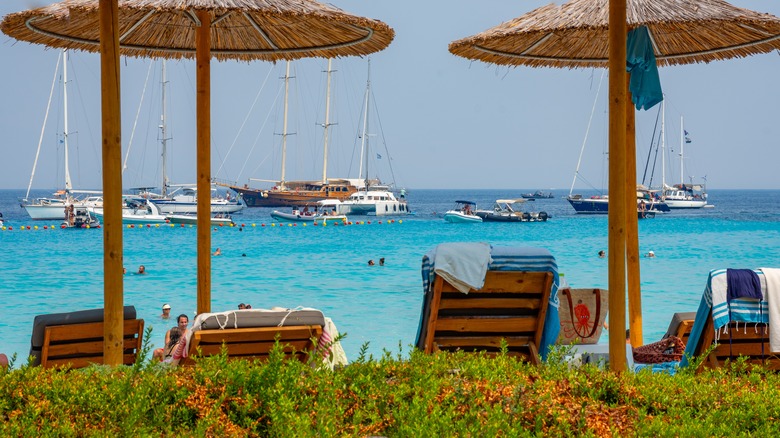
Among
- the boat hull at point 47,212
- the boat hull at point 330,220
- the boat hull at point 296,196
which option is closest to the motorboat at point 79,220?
the boat hull at point 47,212

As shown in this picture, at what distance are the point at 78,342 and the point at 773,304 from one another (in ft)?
14.6

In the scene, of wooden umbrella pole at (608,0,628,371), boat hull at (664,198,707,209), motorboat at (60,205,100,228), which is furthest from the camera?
boat hull at (664,198,707,209)

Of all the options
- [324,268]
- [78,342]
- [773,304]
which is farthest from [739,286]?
[324,268]

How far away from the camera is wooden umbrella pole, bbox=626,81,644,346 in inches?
243

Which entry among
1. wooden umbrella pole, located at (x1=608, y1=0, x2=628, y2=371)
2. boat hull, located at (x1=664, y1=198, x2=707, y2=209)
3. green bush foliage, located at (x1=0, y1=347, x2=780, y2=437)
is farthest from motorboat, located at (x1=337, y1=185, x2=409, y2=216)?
green bush foliage, located at (x1=0, y1=347, x2=780, y2=437)

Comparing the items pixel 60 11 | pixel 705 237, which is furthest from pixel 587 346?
pixel 705 237

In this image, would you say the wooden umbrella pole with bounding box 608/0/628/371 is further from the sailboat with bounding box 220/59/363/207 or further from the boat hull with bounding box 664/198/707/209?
the boat hull with bounding box 664/198/707/209

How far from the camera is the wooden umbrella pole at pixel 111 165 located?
14.5 feet

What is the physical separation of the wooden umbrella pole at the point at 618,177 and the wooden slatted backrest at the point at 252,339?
1.68 meters

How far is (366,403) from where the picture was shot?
11.2ft

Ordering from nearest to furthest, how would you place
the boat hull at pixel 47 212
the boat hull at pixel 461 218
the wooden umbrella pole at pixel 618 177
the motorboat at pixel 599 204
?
the wooden umbrella pole at pixel 618 177 → the boat hull at pixel 47 212 → the boat hull at pixel 461 218 → the motorboat at pixel 599 204

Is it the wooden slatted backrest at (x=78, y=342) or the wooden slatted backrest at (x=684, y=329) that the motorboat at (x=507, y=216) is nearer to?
the wooden slatted backrest at (x=684, y=329)

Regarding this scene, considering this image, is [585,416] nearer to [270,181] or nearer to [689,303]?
[689,303]

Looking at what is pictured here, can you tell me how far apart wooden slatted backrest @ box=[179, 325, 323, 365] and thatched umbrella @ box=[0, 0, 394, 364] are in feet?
1.61
